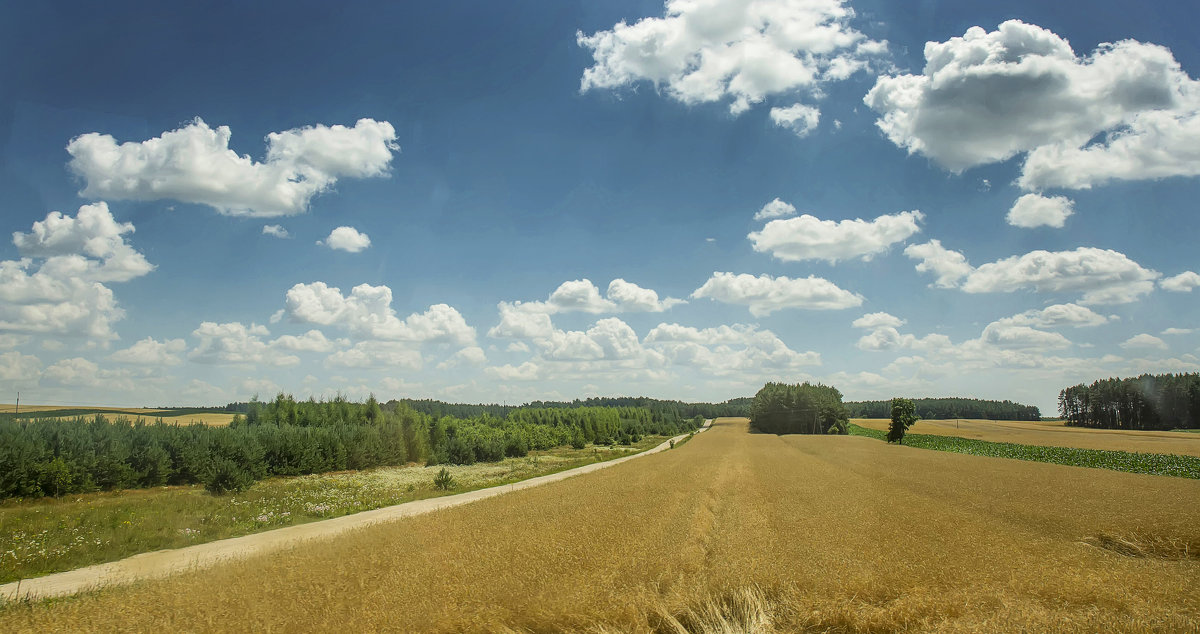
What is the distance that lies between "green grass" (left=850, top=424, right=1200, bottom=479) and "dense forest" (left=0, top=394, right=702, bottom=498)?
59115 millimetres

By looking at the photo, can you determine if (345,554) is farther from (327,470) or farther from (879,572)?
(327,470)

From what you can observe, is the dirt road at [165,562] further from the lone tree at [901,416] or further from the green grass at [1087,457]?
the lone tree at [901,416]

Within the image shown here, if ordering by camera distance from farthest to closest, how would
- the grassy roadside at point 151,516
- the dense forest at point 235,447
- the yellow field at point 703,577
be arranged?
the dense forest at point 235,447 → the grassy roadside at point 151,516 → the yellow field at point 703,577

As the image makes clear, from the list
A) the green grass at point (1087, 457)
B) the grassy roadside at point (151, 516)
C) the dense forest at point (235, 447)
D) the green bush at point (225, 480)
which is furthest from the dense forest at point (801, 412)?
the green bush at point (225, 480)

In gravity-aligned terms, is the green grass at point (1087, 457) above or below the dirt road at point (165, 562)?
below

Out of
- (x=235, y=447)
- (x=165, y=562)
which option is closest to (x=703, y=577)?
(x=165, y=562)

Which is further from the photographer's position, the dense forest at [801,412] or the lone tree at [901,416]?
the dense forest at [801,412]

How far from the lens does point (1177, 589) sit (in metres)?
8.40

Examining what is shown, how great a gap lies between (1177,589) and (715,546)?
7301 millimetres

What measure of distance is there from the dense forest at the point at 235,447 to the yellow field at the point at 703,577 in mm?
29216

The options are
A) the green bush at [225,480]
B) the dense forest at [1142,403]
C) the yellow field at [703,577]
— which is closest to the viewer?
the yellow field at [703,577]

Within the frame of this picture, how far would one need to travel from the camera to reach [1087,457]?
5091cm

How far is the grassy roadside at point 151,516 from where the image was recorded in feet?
58.5

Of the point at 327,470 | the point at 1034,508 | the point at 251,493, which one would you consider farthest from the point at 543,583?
the point at 327,470
